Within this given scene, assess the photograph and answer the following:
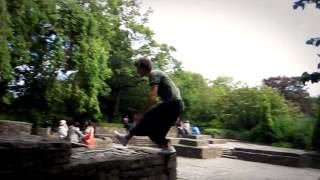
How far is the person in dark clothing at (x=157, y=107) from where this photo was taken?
570 cm

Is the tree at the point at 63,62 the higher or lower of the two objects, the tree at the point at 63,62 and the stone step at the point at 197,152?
the higher

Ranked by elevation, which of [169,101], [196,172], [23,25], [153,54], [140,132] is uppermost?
[153,54]

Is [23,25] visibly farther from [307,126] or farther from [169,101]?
[307,126]

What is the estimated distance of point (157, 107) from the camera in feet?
19.3

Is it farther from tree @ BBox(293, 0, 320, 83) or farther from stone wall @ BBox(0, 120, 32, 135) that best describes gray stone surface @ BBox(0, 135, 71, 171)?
tree @ BBox(293, 0, 320, 83)

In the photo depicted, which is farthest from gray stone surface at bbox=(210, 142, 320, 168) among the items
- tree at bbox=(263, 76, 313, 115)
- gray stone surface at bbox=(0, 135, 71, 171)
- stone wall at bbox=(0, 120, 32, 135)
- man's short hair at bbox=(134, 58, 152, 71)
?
tree at bbox=(263, 76, 313, 115)

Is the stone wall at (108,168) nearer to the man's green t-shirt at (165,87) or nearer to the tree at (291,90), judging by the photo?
the man's green t-shirt at (165,87)

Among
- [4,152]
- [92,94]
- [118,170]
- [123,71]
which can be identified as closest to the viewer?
[4,152]

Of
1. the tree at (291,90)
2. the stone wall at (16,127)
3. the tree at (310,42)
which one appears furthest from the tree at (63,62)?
the tree at (291,90)

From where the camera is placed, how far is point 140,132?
5.99 m

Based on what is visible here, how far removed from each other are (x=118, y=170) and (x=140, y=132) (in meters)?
0.97

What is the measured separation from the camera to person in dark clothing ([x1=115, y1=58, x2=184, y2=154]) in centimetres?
570

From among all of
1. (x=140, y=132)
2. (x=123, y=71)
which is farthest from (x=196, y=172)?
(x=123, y=71)

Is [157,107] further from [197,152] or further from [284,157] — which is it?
[284,157]
